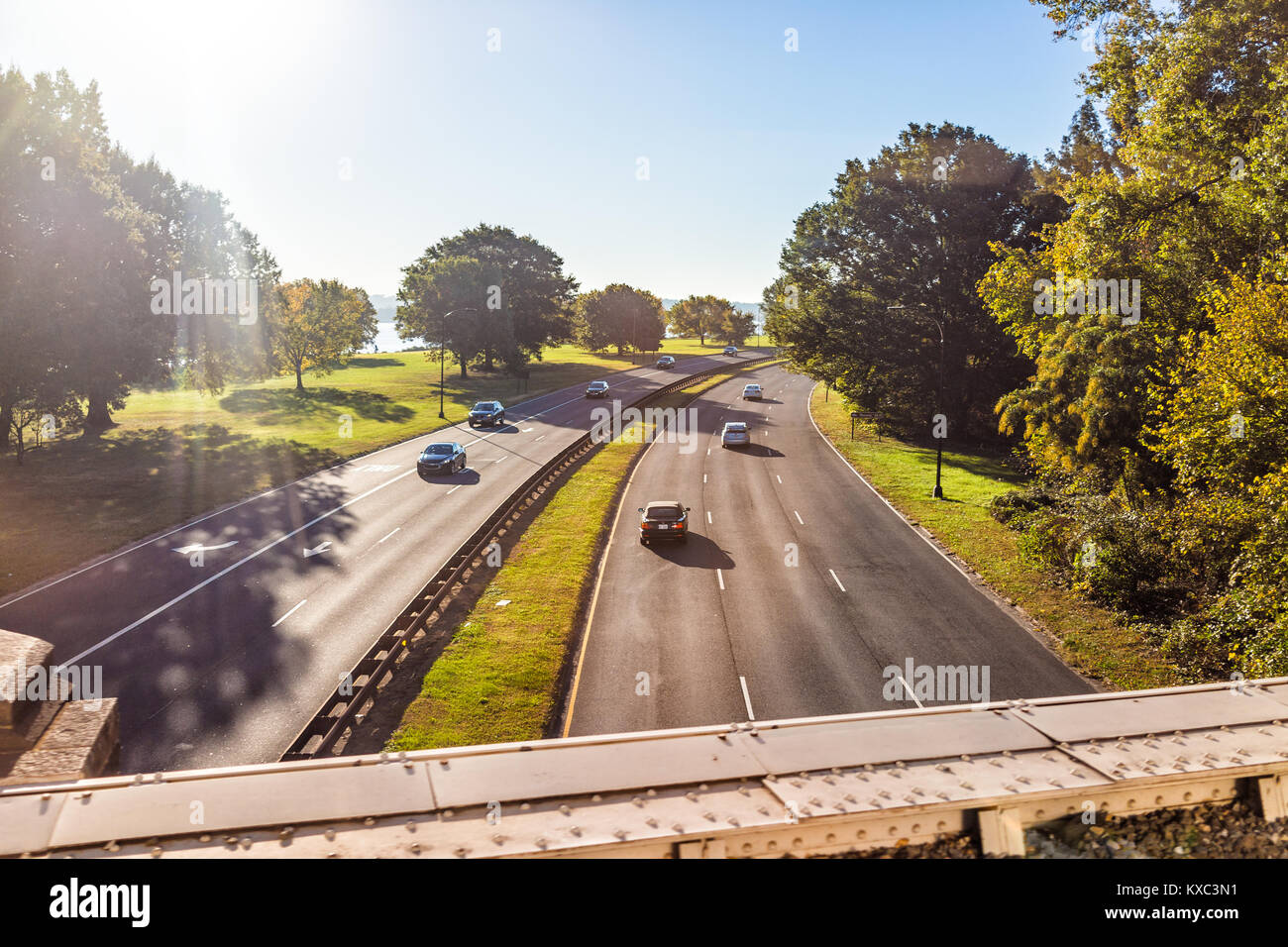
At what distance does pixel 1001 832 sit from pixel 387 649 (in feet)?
54.0

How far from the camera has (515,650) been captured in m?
20.3

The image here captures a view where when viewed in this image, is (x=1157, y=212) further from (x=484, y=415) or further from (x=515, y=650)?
(x=484, y=415)

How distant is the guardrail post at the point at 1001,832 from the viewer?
562 cm

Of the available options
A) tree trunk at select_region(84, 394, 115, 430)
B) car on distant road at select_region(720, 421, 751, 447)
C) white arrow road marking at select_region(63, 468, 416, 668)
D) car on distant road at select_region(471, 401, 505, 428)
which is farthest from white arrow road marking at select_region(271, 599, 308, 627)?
tree trunk at select_region(84, 394, 115, 430)

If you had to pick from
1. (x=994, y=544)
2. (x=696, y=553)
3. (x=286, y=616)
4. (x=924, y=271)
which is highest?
(x=924, y=271)

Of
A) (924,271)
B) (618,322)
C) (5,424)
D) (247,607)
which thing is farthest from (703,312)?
(247,607)

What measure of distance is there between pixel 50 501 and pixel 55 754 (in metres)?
32.7

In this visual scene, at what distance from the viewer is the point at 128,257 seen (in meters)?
45.0

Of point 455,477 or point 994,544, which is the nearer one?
point 994,544

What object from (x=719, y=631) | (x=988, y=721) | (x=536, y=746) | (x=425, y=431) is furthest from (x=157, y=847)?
(x=425, y=431)

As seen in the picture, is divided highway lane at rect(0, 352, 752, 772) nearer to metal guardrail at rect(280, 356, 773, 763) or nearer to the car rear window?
metal guardrail at rect(280, 356, 773, 763)

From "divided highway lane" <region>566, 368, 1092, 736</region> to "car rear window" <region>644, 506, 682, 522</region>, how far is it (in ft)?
4.24

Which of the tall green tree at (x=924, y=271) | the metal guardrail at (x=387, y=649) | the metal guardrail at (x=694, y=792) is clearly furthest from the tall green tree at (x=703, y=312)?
the metal guardrail at (x=694, y=792)

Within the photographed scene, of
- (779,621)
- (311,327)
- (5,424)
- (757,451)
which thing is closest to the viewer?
(779,621)
